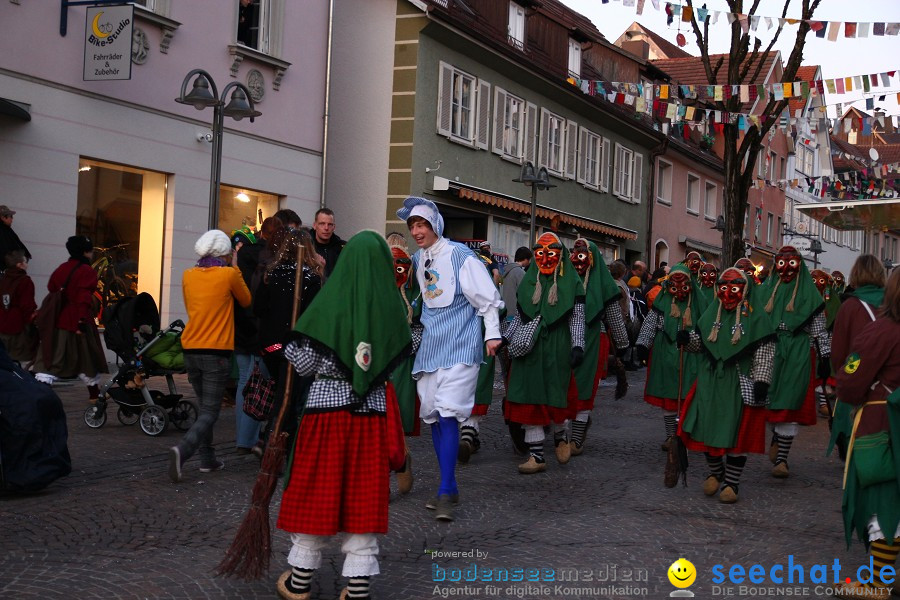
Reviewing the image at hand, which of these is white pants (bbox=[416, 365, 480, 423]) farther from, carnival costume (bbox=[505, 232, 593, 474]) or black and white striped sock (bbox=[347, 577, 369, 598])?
black and white striped sock (bbox=[347, 577, 369, 598])

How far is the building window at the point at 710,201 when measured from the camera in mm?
41656

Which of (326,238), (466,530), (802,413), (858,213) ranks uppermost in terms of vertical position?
(858,213)

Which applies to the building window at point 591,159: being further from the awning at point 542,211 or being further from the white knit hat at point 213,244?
the white knit hat at point 213,244

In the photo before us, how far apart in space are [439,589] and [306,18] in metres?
15.3

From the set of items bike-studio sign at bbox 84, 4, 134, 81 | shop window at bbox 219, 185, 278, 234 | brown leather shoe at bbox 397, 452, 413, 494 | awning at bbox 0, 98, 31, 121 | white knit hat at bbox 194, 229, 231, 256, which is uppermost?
bike-studio sign at bbox 84, 4, 134, 81

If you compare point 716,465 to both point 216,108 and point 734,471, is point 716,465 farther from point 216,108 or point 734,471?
point 216,108

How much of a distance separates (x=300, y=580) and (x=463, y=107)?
20.3 meters

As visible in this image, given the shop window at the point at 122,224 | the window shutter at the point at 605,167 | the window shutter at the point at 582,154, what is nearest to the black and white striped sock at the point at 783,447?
the shop window at the point at 122,224

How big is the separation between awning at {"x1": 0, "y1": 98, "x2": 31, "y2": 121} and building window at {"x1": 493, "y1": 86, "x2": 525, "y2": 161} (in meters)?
13.4

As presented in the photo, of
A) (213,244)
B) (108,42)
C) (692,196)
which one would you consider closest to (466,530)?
(213,244)

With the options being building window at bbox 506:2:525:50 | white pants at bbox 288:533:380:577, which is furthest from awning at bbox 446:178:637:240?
white pants at bbox 288:533:380:577

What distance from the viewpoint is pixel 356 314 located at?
4.84 m

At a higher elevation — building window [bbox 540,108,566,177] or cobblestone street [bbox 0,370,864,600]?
building window [bbox 540,108,566,177]

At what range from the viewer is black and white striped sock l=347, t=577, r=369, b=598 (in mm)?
4801
